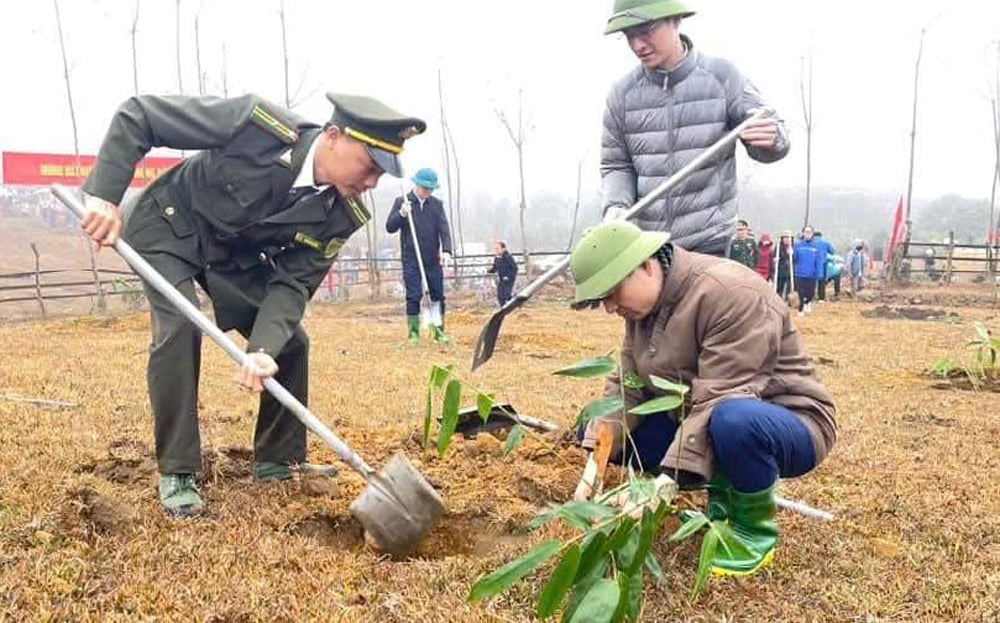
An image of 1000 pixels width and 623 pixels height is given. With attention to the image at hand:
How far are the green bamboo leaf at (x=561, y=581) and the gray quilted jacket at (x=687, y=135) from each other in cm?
172

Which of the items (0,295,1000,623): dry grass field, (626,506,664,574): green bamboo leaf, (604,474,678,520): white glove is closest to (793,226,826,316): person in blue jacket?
(0,295,1000,623): dry grass field

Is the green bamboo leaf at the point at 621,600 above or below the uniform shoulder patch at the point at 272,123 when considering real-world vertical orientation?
below

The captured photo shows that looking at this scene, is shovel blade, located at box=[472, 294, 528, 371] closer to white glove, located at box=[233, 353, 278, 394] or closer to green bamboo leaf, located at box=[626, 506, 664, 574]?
white glove, located at box=[233, 353, 278, 394]

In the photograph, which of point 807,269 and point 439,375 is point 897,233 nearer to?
point 807,269

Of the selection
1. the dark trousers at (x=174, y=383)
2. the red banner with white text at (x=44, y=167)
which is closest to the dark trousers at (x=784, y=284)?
the red banner with white text at (x=44, y=167)

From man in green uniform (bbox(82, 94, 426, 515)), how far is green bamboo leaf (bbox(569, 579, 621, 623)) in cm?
126

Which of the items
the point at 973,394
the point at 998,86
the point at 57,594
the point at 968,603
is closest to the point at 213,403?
the point at 57,594

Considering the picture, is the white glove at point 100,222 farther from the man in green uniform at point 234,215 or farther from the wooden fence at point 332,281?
the wooden fence at point 332,281

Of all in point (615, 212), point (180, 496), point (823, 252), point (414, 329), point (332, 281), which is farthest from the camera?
point (332, 281)

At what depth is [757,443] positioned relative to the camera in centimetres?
218

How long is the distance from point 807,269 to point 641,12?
12.3m

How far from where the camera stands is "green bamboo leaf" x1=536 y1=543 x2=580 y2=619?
173cm

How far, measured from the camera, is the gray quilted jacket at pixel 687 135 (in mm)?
→ 3166

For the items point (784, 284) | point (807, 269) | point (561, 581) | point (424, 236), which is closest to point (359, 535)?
point (561, 581)
